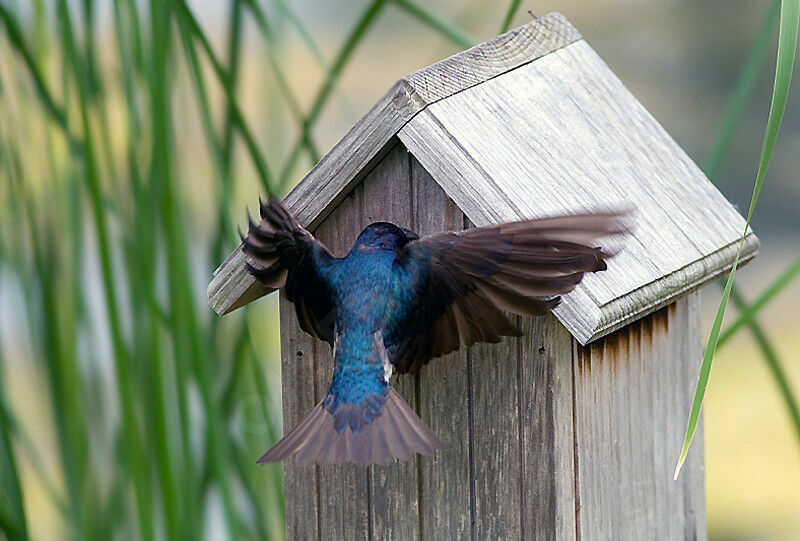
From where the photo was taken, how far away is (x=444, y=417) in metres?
1.33

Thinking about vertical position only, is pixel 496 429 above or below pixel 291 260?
below

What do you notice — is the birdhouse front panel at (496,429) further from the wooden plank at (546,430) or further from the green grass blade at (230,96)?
the green grass blade at (230,96)

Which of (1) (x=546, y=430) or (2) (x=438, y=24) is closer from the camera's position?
(1) (x=546, y=430)

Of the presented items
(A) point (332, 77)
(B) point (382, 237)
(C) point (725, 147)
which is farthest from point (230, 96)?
(C) point (725, 147)

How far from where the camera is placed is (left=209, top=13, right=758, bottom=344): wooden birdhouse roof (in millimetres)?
1240

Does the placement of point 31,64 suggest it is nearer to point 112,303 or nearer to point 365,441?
point 112,303

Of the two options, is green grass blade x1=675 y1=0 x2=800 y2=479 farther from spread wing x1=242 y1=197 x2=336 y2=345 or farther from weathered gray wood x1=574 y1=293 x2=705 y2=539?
spread wing x1=242 y1=197 x2=336 y2=345

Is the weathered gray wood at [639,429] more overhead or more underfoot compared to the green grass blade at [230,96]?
more underfoot

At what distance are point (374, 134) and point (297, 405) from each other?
35 cm

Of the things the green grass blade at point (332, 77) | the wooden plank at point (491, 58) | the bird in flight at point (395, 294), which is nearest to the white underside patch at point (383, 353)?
the bird in flight at point (395, 294)

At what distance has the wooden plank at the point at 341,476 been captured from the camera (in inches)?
54.8

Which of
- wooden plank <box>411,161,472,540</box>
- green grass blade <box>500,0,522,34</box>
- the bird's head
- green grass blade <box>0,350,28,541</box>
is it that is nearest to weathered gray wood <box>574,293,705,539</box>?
wooden plank <box>411,161,472,540</box>

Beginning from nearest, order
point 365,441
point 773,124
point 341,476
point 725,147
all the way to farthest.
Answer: point 773,124 < point 365,441 < point 341,476 < point 725,147

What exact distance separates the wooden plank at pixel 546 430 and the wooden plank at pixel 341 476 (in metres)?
0.21
